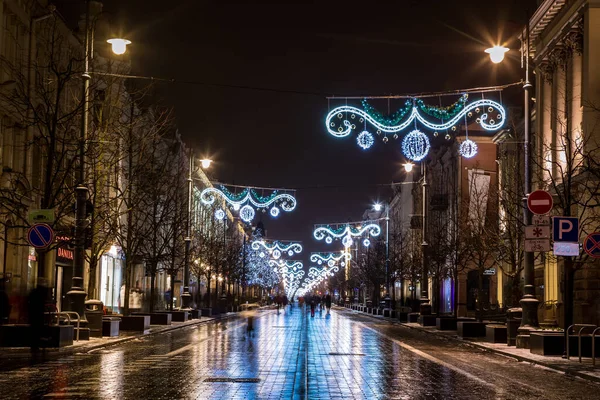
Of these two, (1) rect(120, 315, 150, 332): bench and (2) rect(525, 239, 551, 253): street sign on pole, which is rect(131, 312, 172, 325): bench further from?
(2) rect(525, 239, 551, 253): street sign on pole

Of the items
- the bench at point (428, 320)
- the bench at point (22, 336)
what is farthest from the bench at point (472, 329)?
the bench at point (22, 336)

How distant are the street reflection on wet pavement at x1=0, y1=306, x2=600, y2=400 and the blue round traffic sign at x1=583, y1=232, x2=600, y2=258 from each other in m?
3.15

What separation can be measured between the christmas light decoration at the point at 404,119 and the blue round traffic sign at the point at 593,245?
20.1 feet

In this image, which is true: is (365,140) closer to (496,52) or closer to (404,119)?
(404,119)

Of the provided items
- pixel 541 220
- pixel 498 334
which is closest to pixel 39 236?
pixel 541 220

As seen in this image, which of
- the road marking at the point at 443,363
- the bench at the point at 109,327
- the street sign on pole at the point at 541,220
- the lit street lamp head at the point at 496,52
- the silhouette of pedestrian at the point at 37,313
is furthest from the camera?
the bench at the point at 109,327

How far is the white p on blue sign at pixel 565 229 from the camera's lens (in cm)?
2455

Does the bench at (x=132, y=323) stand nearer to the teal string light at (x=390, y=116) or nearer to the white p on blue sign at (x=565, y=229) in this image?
the teal string light at (x=390, y=116)

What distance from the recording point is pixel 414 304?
64.6 m

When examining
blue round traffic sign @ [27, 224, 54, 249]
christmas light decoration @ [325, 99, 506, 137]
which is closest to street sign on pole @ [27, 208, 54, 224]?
blue round traffic sign @ [27, 224, 54, 249]

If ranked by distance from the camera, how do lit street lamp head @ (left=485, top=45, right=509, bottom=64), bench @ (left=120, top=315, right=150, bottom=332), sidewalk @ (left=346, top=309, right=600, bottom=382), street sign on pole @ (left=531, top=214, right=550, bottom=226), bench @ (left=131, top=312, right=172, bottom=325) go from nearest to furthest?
sidewalk @ (left=346, top=309, right=600, bottom=382) → street sign on pole @ (left=531, top=214, right=550, bottom=226) → lit street lamp head @ (left=485, top=45, right=509, bottom=64) → bench @ (left=120, top=315, right=150, bottom=332) → bench @ (left=131, top=312, right=172, bottom=325)

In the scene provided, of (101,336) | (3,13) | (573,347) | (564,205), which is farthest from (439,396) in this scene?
(3,13)

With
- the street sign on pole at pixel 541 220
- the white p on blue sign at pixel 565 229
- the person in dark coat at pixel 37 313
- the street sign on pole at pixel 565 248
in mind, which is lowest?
the person in dark coat at pixel 37 313

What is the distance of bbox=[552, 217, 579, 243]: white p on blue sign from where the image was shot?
80.5ft
